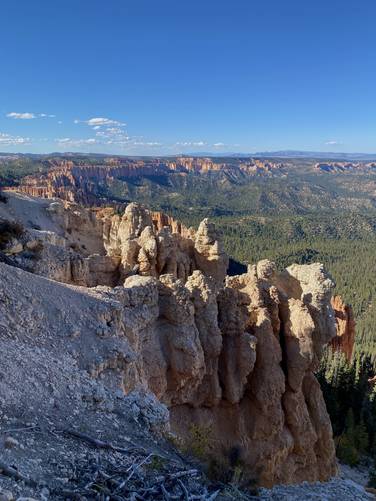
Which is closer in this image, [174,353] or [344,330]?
[174,353]

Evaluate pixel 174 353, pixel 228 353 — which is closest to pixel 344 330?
pixel 228 353

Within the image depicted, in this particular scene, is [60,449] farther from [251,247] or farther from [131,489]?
[251,247]

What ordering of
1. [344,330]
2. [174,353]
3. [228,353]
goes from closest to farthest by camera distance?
[174,353]
[228,353]
[344,330]

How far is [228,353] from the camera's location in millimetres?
13148

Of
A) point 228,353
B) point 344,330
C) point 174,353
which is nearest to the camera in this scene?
point 174,353

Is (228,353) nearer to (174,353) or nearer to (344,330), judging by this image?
(174,353)

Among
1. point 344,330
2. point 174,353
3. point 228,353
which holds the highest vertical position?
point 174,353

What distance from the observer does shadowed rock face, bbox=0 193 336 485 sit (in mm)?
9539

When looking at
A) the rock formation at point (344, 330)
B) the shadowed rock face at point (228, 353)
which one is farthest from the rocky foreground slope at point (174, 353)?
the rock formation at point (344, 330)

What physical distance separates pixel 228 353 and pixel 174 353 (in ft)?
8.18

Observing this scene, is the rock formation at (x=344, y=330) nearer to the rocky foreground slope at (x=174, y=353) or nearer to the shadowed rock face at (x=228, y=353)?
the rocky foreground slope at (x=174, y=353)

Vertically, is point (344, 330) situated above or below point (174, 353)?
below

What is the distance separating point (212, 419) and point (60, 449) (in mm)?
8146

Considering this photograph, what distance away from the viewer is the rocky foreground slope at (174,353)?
7.15 metres
